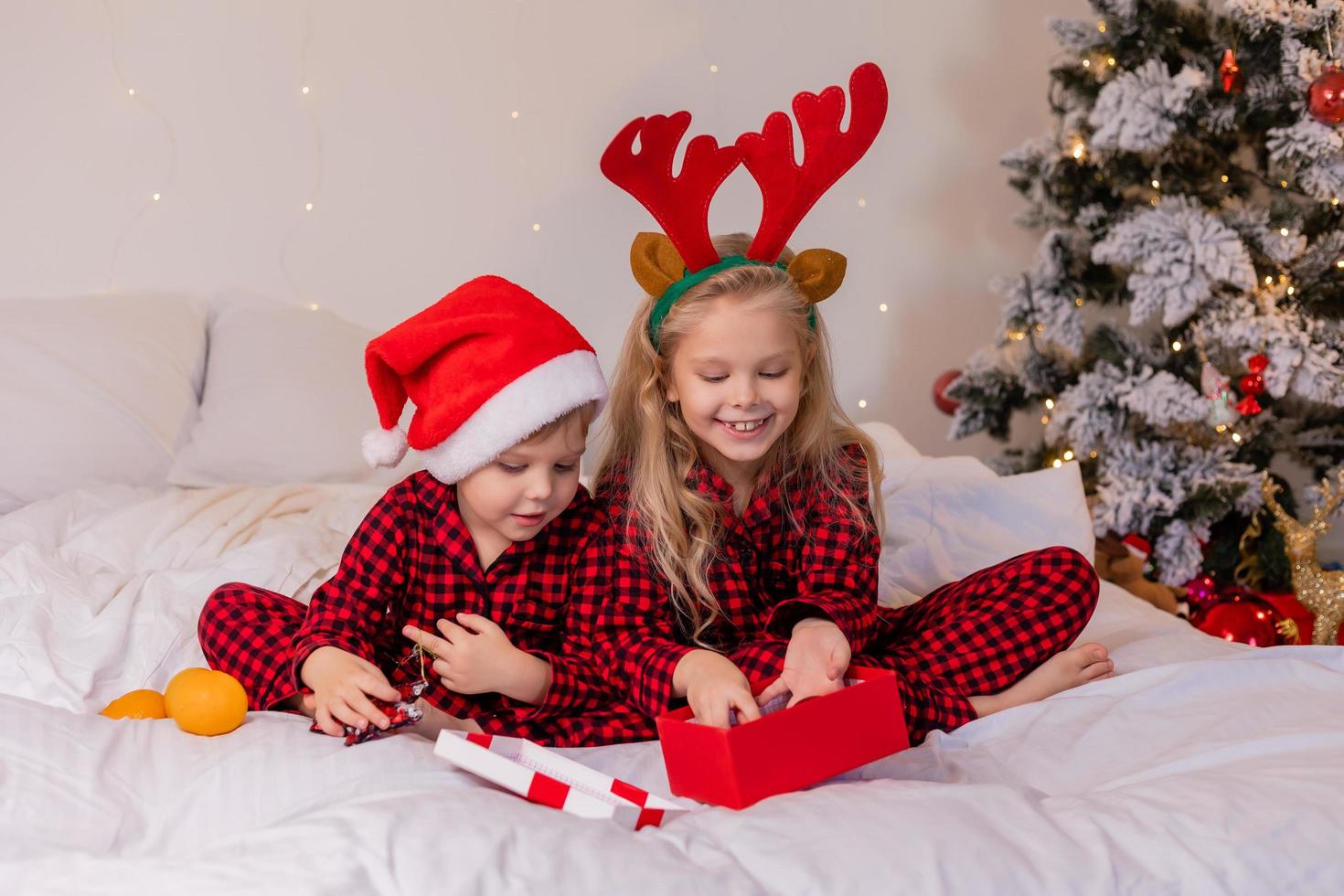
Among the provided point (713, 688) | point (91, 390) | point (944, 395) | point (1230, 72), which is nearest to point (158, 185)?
point (91, 390)

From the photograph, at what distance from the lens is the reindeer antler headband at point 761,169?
4.17ft

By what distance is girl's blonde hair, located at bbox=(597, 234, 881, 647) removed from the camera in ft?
4.25

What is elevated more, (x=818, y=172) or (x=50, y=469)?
(x=818, y=172)

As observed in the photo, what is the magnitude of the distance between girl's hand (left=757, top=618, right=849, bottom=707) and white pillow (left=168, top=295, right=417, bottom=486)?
44.2 inches

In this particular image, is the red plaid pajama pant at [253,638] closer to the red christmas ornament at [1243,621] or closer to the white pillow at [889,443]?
the white pillow at [889,443]

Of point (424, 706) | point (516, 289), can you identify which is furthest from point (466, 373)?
point (424, 706)

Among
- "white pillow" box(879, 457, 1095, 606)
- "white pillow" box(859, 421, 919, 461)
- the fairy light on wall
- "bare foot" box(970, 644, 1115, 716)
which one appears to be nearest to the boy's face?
"bare foot" box(970, 644, 1115, 716)

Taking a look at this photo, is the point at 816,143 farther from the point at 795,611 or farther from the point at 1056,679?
the point at 1056,679

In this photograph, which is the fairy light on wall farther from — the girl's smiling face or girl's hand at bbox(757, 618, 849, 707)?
girl's hand at bbox(757, 618, 849, 707)

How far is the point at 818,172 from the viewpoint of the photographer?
4.23ft

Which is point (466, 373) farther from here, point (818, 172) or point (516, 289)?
point (818, 172)

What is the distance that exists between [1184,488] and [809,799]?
5.61 ft

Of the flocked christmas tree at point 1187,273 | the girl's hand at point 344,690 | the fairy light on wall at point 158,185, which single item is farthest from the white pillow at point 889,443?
the fairy light on wall at point 158,185

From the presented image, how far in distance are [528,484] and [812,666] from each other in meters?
0.35
